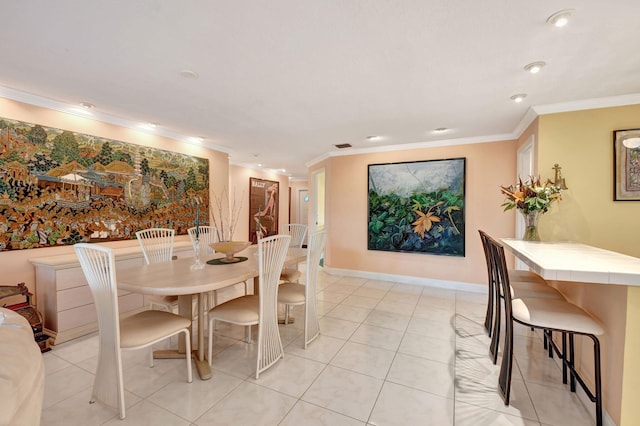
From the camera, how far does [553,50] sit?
1915 millimetres

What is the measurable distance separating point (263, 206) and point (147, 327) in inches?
228

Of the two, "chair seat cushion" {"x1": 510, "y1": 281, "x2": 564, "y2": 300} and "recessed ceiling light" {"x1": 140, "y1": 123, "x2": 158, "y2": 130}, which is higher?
"recessed ceiling light" {"x1": 140, "y1": 123, "x2": 158, "y2": 130}

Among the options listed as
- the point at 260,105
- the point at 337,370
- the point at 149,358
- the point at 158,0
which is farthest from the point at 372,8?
the point at 149,358

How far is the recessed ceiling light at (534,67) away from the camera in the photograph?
208cm

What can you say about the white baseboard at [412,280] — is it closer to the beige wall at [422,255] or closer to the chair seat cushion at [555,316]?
the beige wall at [422,255]

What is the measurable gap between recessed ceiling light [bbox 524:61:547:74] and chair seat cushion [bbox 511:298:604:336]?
5.76 feet

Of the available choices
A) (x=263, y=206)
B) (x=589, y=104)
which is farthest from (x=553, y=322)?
(x=263, y=206)

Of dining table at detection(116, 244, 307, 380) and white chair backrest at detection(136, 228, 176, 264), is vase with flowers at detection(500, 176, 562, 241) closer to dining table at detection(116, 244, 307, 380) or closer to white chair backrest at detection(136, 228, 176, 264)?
dining table at detection(116, 244, 307, 380)

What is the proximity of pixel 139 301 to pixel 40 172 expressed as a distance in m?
1.69

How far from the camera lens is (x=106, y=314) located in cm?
173

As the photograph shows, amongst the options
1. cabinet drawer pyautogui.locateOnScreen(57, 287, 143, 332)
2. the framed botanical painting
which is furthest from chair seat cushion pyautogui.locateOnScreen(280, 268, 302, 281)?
the framed botanical painting

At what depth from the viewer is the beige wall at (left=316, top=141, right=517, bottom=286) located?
4.15 meters

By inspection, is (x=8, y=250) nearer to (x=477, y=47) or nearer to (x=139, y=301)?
(x=139, y=301)

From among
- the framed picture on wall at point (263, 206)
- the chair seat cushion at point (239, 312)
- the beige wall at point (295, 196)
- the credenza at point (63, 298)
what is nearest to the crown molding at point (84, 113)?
the credenza at point (63, 298)
